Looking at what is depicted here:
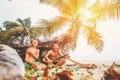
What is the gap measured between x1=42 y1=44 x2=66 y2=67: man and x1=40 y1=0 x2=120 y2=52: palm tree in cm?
11

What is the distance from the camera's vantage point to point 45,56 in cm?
454

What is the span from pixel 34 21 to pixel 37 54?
48 centimetres

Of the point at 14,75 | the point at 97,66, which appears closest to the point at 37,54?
the point at 14,75

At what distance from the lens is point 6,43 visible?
178 inches

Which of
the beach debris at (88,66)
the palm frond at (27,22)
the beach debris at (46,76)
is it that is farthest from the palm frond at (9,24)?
the beach debris at (88,66)

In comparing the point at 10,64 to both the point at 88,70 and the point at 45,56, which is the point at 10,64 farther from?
the point at 88,70

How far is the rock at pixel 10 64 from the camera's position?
4.32 metres

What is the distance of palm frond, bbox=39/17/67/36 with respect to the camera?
448 cm

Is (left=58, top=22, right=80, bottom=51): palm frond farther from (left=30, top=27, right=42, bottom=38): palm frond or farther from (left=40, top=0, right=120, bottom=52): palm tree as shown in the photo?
(left=30, top=27, right=42, bottom=38): palm frond

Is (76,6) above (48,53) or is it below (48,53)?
above

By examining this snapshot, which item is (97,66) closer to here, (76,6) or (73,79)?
(73,79)

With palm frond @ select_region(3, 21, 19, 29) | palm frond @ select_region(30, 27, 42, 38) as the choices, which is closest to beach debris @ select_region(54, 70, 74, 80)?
palm frond @ select_region(30, 27, 42, 38)

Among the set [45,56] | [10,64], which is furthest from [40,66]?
[10,64]

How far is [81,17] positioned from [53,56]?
697 mm
